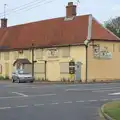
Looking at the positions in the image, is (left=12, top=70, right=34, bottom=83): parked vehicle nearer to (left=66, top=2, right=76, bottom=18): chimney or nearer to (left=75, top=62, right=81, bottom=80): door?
(left=75, top=62, right=81, bottom=80): door

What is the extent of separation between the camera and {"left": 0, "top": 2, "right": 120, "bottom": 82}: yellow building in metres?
57.3

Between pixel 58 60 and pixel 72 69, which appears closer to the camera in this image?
pixel 72 69

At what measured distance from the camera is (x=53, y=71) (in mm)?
61188

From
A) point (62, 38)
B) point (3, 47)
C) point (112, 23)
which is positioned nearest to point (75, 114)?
point (62, 38)

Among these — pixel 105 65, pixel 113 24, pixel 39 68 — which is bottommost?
pixel 39 68

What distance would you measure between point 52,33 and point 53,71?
5.83 metres

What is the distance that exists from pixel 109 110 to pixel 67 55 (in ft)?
134

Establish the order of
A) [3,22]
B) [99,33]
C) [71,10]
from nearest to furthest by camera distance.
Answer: [99,33], [71,10], [3,22]

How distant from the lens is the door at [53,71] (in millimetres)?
60469

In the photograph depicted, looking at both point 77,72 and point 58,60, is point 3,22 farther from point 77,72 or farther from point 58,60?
point 77,72

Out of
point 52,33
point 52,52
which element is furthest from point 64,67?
point 52,33

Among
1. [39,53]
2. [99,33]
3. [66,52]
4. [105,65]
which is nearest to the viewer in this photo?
[105,65]

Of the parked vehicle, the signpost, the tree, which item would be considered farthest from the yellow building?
the tree

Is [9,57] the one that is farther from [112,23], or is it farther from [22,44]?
[112,23]
